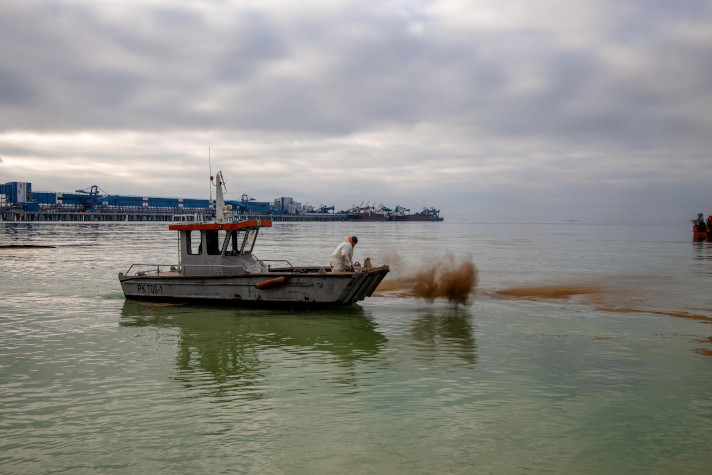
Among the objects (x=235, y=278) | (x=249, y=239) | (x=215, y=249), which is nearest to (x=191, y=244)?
(x=215, y=249)

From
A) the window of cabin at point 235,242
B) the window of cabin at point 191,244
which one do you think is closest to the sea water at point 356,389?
the window of cabin at point 191,244

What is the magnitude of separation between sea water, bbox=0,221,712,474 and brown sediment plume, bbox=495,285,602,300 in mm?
3060

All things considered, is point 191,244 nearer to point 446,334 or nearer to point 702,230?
point 446,334

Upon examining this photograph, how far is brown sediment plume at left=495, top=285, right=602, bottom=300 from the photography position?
25.0m

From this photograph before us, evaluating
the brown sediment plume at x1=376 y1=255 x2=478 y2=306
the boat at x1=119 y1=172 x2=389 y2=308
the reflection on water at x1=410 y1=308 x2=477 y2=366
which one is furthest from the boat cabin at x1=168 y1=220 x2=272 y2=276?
the brown sediment plume at x1=376 y1=255 x2=478 y2=306

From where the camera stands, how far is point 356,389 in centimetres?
1108

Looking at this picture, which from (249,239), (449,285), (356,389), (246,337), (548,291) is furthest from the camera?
(548,291)

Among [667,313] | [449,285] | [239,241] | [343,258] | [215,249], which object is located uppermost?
[239,241]

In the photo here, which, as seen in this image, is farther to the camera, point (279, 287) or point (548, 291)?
point (548, 291)

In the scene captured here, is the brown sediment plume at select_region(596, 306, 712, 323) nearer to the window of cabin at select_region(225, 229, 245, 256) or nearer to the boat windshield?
the boat windshield

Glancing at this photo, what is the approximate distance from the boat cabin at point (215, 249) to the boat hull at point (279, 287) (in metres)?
0.54

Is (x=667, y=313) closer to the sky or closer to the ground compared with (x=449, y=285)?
closer to the ground

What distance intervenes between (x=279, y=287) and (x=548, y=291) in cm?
1407

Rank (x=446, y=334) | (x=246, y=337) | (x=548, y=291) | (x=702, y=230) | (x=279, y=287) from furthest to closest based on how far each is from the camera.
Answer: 1. (x=702, y=230)
2. (x=548, y=291)
3. (x=279, y=287)
4. (x=446, y=334)
5. (x=246, y=337)
